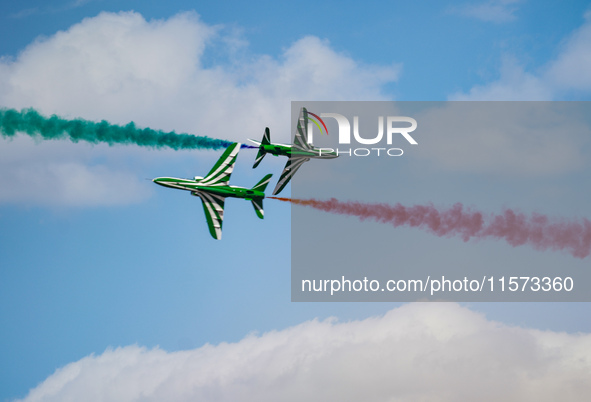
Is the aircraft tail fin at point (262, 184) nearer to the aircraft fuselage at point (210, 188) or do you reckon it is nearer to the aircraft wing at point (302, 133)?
the aircraft fuselage at point (210, 188)

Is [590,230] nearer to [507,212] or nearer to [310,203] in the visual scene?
[507,212]

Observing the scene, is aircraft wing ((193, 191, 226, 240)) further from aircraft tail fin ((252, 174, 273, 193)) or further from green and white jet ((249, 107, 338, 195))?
green and white jet ((249, 107, 338, 195))

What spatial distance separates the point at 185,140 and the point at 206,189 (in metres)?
7.36

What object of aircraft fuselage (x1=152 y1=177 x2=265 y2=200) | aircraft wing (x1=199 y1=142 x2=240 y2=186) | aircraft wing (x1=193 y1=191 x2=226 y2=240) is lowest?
aircraft wing (x1=193 y1=191 x2=226 y2=240)

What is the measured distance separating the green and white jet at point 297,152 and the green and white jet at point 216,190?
4380 mm

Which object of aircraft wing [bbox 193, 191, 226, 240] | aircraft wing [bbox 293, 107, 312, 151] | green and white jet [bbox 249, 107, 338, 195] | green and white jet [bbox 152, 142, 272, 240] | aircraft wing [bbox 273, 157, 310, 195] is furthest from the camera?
aircraft wing [bbox 273, 157, 310, 195]

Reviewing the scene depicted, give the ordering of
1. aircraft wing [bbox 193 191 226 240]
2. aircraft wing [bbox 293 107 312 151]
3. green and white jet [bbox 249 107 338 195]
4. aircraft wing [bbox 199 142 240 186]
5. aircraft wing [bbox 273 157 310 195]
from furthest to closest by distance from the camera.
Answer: aircraft wing [bbox 273 157 310 195]
aircraft wing [bbox 293 107 312 151]
green and white jet [bbox 249 107 338 195]
aircraft wing [bbox 199 142 240 186]
aircraft wing [bbox 193 191 226 240]

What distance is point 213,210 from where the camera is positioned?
135m

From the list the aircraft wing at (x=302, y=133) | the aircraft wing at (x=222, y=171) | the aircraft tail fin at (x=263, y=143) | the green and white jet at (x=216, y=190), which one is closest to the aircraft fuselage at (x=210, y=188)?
the green and white jet at (x=216, y=190)

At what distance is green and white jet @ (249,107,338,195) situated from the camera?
138375 mm

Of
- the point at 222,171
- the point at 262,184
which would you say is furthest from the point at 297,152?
the point at 222,171

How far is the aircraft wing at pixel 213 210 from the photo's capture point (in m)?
135

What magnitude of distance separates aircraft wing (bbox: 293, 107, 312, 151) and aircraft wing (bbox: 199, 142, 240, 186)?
7.87 m

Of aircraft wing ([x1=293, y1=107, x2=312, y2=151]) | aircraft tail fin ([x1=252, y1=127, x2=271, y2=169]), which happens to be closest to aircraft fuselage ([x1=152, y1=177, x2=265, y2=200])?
aircraft tail fin ([x1=252, y1=127, x2=271, y2=169])
